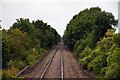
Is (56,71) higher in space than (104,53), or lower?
lower

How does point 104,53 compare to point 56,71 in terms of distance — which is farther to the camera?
point 56,71

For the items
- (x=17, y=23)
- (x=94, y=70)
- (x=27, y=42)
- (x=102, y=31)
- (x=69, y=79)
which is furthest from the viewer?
(x=17, y=23)

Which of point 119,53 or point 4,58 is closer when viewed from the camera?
point 119,53

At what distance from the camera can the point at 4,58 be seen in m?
32.5

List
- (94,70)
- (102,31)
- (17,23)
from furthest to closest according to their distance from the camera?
(17,23) < (102,31) < (94,70)

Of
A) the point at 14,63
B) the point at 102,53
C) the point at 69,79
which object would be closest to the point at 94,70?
the point at 102,53

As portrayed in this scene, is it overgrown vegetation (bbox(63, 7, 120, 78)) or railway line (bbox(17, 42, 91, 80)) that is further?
railway line (bbox(17, 42, 91, 80))

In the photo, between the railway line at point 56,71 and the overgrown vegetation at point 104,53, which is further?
the railway line at point 56,71

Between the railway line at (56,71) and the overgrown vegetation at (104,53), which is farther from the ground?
the overgrown vegetation at (104,53)

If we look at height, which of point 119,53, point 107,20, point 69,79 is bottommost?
point 69,79

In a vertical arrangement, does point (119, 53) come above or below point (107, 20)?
below

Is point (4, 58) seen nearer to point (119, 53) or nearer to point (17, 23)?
point (119, 53)

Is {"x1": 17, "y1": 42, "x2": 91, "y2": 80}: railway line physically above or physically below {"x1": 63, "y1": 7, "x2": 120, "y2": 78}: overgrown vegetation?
below

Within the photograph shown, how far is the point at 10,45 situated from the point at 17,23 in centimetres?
2128
